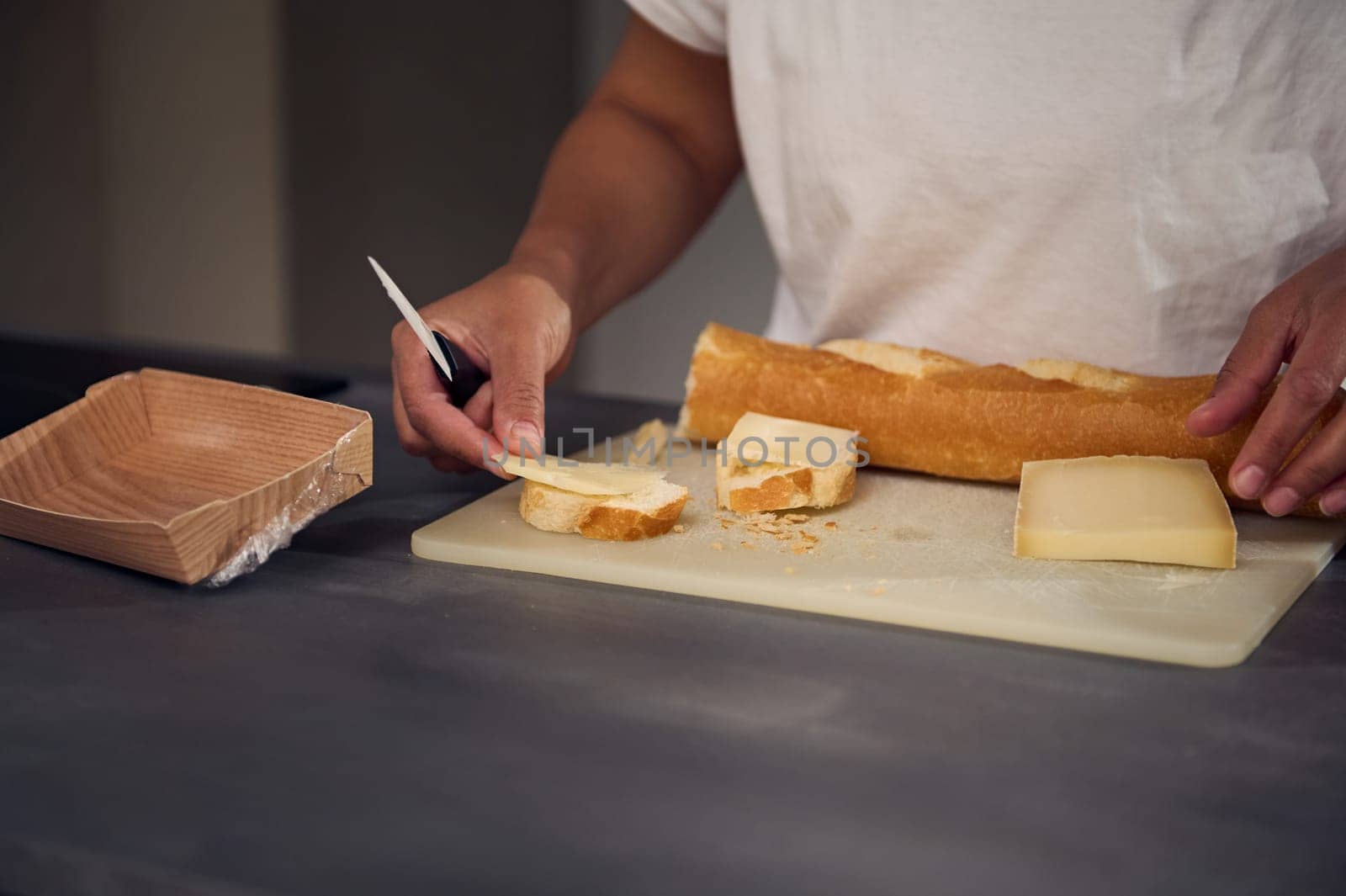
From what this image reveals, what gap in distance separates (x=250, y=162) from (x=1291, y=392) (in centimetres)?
296

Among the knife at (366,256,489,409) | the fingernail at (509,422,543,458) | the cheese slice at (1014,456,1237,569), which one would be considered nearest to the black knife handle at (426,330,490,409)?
the knife at (366,256,489,409)

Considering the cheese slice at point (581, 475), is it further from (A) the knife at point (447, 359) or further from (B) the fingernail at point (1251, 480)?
(B) the fingernail at point (1251, 480)

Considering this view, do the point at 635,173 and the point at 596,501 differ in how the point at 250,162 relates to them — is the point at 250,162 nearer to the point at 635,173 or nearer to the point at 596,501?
the point at 635,173

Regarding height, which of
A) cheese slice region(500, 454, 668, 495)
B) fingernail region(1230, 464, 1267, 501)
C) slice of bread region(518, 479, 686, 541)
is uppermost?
fingernail region(1230, 464, 1267, 501)

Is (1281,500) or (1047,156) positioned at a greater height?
(1047,156)

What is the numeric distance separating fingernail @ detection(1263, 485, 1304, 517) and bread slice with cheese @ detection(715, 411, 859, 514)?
1.20 ft

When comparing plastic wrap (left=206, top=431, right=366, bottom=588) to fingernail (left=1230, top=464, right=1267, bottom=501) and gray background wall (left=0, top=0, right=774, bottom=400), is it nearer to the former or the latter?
fingernail (left=1230, top=464, right=1267, bottom=501)

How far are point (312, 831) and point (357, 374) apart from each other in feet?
3.93

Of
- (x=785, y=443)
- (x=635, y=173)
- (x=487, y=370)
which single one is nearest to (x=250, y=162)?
(x=635, y=173)

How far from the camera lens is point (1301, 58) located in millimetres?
1312

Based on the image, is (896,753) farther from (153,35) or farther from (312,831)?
(153,35)

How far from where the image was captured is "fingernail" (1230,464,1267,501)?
1.08 metres

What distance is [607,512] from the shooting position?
109 cm

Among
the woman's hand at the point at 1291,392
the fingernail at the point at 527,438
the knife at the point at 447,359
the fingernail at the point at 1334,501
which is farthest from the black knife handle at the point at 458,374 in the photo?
the fingernail at the point at 1334,501
